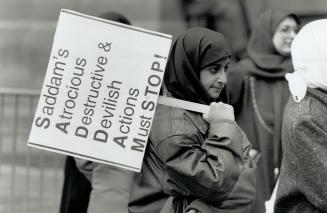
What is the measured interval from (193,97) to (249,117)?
Result: 1809 millimetres

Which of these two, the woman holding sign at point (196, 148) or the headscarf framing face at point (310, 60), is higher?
the headscarf framing face at point (310, 60)

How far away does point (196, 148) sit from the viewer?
11.2 feet

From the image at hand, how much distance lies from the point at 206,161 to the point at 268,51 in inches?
90.2

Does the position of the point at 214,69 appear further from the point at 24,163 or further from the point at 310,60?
the point at 24,163

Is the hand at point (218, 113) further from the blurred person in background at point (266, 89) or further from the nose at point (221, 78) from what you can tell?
the blurred person in background at point (266, 89)

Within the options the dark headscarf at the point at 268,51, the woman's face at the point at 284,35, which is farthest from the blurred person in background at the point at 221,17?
the woman's face at the point at 284,35

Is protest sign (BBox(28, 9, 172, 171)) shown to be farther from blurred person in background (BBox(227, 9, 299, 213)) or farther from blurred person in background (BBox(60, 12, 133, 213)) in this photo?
blurred person in background (BBox(227, 9, 299, 213))

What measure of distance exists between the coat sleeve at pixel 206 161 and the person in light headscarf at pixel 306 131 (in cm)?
19

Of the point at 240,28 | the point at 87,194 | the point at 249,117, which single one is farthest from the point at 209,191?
the point at 240,28

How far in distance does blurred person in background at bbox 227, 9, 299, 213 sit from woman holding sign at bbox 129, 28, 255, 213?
5.11ft

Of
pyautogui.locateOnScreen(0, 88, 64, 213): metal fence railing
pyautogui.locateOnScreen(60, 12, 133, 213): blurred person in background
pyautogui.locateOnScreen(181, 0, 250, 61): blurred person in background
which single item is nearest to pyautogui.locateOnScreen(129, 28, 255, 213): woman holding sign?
pyautogui.locateOnScreen(60, 12, 133, 213): blurred person in background

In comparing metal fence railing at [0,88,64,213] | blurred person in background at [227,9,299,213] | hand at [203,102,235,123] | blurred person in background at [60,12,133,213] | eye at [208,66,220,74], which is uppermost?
eye at [208,66,220,74]

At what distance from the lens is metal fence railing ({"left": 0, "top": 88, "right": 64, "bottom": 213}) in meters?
5.64

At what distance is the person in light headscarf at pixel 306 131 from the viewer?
325cm
